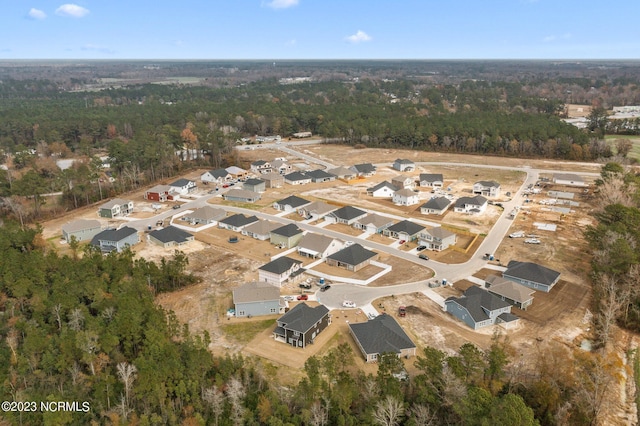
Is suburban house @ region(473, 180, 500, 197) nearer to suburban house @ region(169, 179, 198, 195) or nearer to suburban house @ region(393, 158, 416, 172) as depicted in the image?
suburban house @ region(393, 158, 416, 172)

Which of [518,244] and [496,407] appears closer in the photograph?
[496,407]

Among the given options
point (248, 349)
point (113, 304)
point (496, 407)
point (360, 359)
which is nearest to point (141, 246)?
point (113, 304)

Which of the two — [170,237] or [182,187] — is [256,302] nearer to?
[170,237]

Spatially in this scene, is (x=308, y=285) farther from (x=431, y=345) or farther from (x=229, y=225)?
(x=229, y=225)

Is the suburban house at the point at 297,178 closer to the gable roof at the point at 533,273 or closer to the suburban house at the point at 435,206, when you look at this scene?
the suburban house at the point at 435,206

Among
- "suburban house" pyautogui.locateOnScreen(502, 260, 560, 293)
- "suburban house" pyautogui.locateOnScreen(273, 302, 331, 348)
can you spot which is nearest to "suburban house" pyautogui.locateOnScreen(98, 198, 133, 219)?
"suburban house" pyautogui.locateOnScreen(273, 302, 331, 348)

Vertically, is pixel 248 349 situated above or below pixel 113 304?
below
